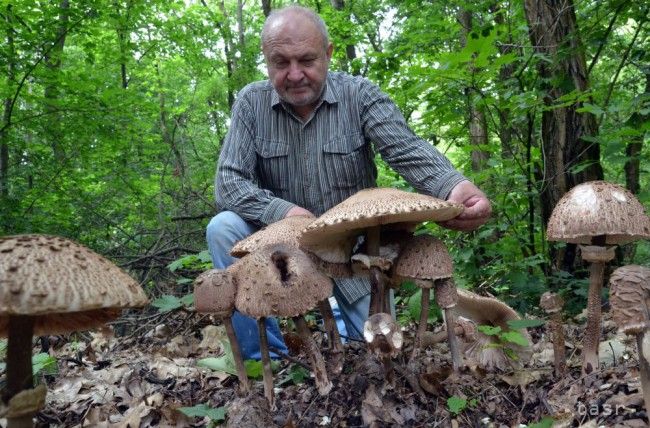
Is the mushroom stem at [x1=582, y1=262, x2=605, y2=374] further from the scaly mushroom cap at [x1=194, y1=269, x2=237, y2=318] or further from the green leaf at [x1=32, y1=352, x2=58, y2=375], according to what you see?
the green leaf at [x1=32, y1=352, x2=58, y2=375]

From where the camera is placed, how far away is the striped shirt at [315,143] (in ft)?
14.0

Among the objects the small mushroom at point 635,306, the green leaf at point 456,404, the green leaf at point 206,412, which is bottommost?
the green leaf at point 206,412

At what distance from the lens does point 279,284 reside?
2.60 meters

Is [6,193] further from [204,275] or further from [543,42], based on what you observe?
[543,42]

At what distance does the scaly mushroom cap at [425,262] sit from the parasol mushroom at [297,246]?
47 centimetres

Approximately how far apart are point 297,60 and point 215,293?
2.21 meters

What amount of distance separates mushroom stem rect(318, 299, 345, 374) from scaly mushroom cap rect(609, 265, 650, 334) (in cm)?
161

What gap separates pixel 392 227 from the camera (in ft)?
10.3

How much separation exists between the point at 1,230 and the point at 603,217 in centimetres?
853

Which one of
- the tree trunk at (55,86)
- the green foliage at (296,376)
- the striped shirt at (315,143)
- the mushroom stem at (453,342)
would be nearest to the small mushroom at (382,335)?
the mushroom stem at (453,342)

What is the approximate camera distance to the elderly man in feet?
13.0

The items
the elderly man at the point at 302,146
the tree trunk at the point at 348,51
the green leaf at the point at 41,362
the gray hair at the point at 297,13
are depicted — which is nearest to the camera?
the green leaf at the point at 41,362

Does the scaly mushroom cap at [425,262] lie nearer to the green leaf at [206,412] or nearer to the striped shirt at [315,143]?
the green leaf at [206,412]

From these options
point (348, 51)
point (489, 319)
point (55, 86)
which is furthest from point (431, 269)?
point (348, 51)
